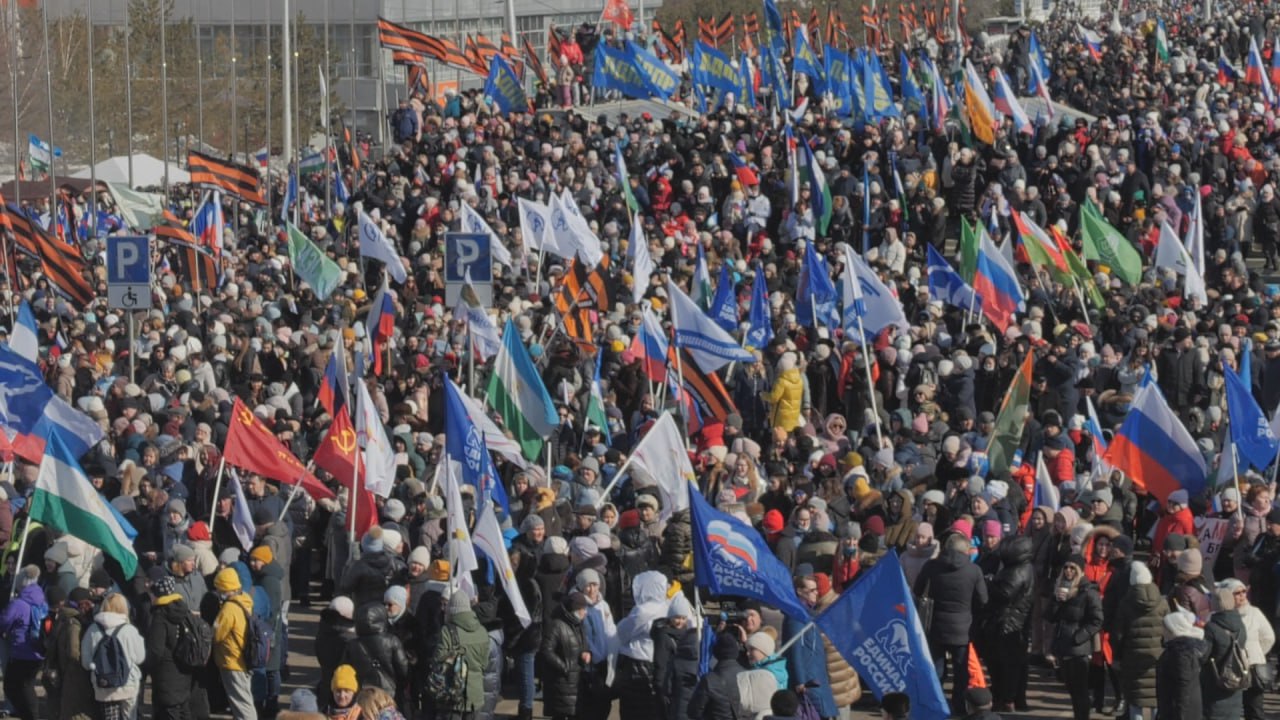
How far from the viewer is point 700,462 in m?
18.6


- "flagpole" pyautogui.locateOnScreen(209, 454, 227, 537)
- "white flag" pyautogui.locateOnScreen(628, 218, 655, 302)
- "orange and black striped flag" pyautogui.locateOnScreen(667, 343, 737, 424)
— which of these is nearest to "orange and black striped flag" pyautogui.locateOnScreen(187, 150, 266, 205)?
"white flag" pyautogui.locateOnScreen(628, 218, 655, 302)

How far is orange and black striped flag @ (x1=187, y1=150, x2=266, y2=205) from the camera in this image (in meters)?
30.7

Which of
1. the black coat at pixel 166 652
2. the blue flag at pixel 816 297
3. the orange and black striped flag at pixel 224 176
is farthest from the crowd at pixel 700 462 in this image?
the orange and black striped flag at pixel 224 176

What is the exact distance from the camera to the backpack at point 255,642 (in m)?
14.0

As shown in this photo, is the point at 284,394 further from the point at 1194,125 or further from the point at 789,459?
the point at 1194,125

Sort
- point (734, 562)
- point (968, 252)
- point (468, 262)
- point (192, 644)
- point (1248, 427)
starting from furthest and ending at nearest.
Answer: point (968, 252), point (468, 262), point (1248, 427), point (192, 644), point (734, 562)

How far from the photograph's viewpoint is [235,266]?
30.2 m

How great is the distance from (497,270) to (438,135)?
771cm

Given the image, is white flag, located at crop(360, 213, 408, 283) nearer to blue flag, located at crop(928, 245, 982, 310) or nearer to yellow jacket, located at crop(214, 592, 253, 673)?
blue flag, located at crop(928, 245, 982, 310)

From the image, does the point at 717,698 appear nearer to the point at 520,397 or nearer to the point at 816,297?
the point at 520,397

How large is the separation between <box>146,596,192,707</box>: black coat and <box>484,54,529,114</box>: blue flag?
79.8ft

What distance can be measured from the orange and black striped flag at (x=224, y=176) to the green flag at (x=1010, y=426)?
14.9m

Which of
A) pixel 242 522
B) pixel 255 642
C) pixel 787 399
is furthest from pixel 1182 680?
pixel 787 399

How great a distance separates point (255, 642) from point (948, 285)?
11.0 meters
